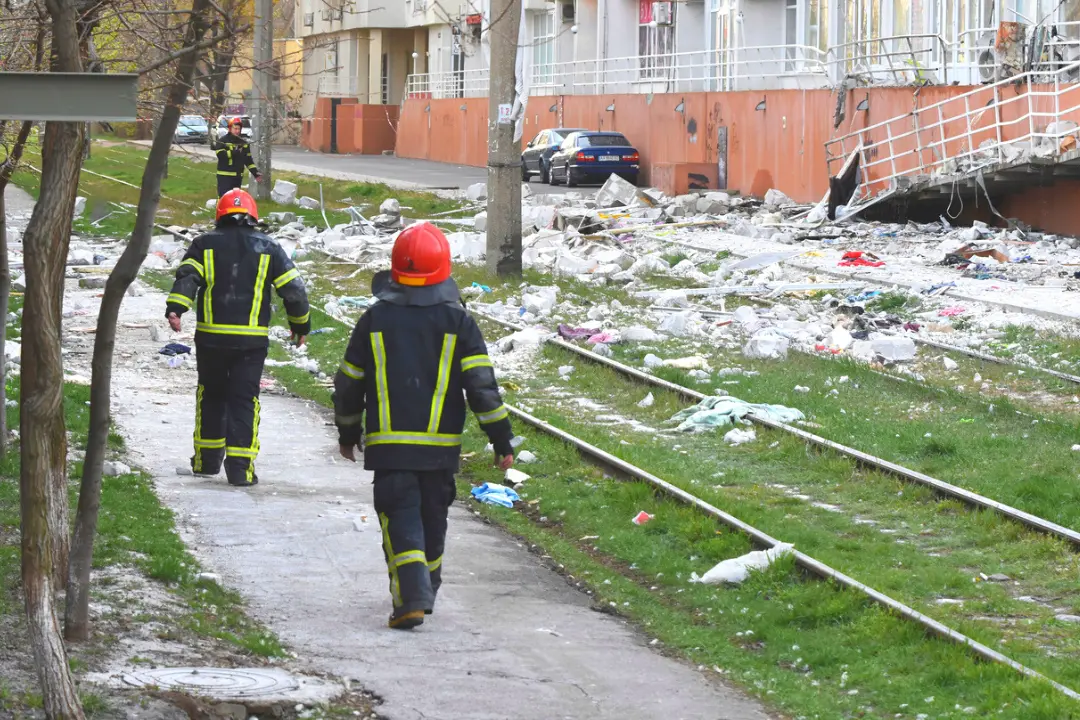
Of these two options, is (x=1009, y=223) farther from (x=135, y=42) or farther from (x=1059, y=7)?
(x=135, y=42)

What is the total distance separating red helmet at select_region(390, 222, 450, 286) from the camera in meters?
6.79

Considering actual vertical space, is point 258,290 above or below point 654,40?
below

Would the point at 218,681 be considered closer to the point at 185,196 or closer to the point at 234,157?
the point at 234,157

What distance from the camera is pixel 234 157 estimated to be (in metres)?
27.3

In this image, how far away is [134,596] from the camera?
6980 mm

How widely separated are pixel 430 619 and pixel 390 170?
154 ft

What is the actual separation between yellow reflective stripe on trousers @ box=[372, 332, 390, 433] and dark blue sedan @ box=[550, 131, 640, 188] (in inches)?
1439

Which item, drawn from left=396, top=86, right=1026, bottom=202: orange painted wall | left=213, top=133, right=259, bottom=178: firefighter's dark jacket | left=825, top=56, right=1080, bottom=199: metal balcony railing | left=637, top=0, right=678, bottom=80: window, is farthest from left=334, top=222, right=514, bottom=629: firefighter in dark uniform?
left=637, top=0, right=678, bottom=80: window

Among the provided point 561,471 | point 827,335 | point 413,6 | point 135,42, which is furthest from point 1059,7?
point 413,6

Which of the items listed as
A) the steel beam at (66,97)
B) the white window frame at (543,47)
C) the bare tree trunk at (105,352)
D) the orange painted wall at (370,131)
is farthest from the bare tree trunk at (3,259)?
the orange painted wall at (370,131)

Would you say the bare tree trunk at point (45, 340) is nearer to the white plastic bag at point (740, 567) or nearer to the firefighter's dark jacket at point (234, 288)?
the white plastic bag at point (740, 567)

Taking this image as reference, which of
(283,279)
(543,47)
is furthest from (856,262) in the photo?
(543,47)

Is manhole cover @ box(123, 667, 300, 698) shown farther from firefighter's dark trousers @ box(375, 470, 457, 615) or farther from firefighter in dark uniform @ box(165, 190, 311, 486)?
firefighter in dark uniform @ box(165, 190, 311, 486)

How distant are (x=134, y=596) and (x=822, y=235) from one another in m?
21.8
